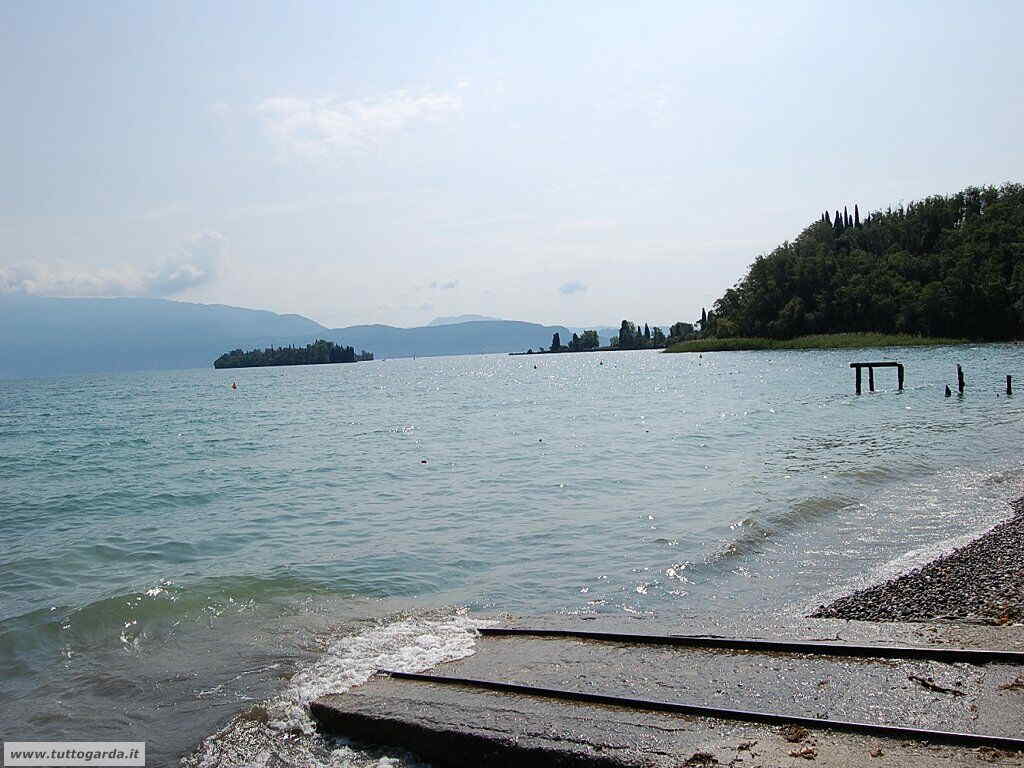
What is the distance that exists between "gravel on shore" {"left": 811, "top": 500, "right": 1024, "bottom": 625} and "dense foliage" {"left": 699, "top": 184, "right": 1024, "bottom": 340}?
405 ft

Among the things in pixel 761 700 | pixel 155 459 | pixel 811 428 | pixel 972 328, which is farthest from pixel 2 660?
pixel 972 328

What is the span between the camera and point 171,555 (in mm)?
15680

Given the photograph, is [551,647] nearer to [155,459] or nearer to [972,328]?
[155,459]

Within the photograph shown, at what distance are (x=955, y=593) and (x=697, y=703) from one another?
5.07 meters

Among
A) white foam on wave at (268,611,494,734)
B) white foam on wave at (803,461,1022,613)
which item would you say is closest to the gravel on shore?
white foam on wave at (803,461,1022,613)

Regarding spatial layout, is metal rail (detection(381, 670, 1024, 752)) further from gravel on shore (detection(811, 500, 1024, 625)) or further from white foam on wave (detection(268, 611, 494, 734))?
gravel on shore (detection(811, 500, 1024, 625))

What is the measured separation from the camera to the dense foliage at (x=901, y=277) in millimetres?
123688

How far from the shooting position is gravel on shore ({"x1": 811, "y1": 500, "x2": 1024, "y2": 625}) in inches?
345

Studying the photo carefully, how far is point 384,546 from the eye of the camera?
15406 millimetres

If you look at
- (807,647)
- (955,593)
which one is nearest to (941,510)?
(955,593)

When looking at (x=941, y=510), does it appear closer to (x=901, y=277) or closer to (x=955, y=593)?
(x=955, y=593)

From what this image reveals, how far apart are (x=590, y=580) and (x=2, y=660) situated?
8166 millimetres

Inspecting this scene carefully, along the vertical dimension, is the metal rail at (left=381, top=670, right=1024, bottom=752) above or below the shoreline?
below

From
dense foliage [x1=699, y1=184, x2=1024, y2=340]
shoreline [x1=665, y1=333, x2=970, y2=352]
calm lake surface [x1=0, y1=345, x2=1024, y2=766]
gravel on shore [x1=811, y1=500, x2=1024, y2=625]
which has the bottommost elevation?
calm lake surface [x1=0, y1=345, x2=1024, y2=766]
